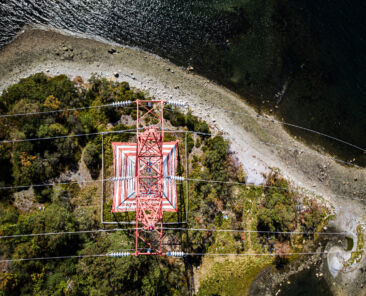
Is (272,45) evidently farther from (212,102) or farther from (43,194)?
(43,194)

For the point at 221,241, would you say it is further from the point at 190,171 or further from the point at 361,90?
the point at 361,90

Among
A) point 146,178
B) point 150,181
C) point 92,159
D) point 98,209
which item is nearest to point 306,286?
point 150,181

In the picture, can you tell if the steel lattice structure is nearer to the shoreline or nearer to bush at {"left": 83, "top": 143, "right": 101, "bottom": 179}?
bush at {"left": 83, "top": 143, "right": 101, "bottom": 179}

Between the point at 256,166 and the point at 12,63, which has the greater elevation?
the point at 12,63

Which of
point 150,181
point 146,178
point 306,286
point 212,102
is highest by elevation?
point 212,102

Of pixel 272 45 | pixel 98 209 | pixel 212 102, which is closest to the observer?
pixel 98 209

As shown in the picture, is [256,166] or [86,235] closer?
Result: [86,235]

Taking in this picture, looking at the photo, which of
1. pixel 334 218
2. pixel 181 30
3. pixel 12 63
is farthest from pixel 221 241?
pixel 12 63

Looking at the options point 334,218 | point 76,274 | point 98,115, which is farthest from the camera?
point 334,218
